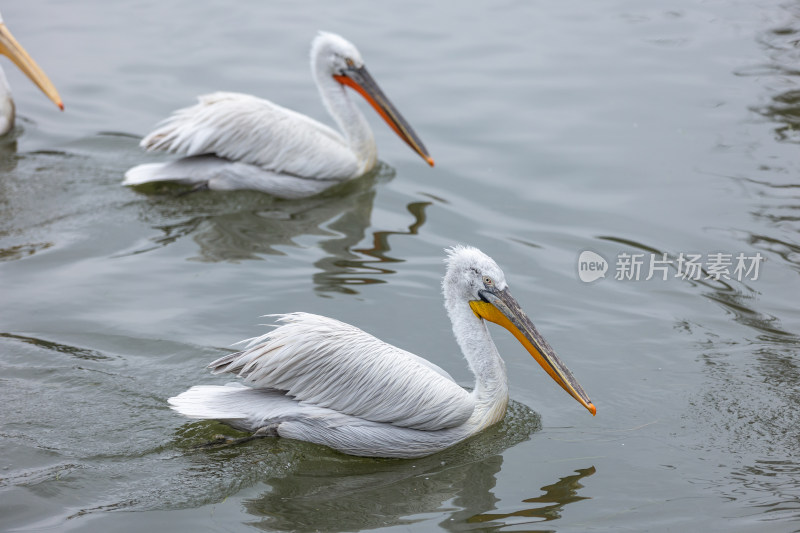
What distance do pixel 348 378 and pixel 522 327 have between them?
855mm

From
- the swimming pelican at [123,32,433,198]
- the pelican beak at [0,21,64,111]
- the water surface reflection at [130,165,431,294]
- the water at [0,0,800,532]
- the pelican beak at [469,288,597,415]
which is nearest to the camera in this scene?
the water at [0,0,800,532]

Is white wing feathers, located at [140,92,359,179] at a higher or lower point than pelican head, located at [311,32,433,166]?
lower

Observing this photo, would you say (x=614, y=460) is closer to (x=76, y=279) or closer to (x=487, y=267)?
(x=487, y=267)

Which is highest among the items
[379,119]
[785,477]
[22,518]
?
[379,119]

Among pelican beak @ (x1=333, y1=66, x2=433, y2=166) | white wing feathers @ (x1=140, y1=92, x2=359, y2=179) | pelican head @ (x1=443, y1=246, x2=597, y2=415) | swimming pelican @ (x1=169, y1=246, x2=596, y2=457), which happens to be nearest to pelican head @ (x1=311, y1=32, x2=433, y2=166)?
pelican beak @ (x1=333, y1=66, x2=433, y2=166)

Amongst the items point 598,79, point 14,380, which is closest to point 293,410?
point 14,380

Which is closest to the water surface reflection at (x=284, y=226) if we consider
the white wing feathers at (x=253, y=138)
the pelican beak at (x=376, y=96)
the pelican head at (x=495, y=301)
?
the white wing feathers at (x=253, y=138)

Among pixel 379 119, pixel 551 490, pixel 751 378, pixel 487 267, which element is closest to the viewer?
pixel 551 490

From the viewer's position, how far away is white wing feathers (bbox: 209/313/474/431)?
441 cm

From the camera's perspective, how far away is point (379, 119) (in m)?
8.66

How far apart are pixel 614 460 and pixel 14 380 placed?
2.92 m

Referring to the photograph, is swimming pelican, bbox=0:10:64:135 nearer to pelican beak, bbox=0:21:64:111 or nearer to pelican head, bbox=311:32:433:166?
pelican beak, bbox=0:21:64:111

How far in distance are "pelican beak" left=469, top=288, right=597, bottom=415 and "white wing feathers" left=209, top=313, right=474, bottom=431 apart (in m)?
0.41

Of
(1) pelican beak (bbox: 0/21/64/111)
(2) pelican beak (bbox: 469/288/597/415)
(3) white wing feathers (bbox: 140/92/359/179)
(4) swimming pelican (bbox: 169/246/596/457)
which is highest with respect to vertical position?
(1) pelican beak (bbox: 0/21/64/111)
